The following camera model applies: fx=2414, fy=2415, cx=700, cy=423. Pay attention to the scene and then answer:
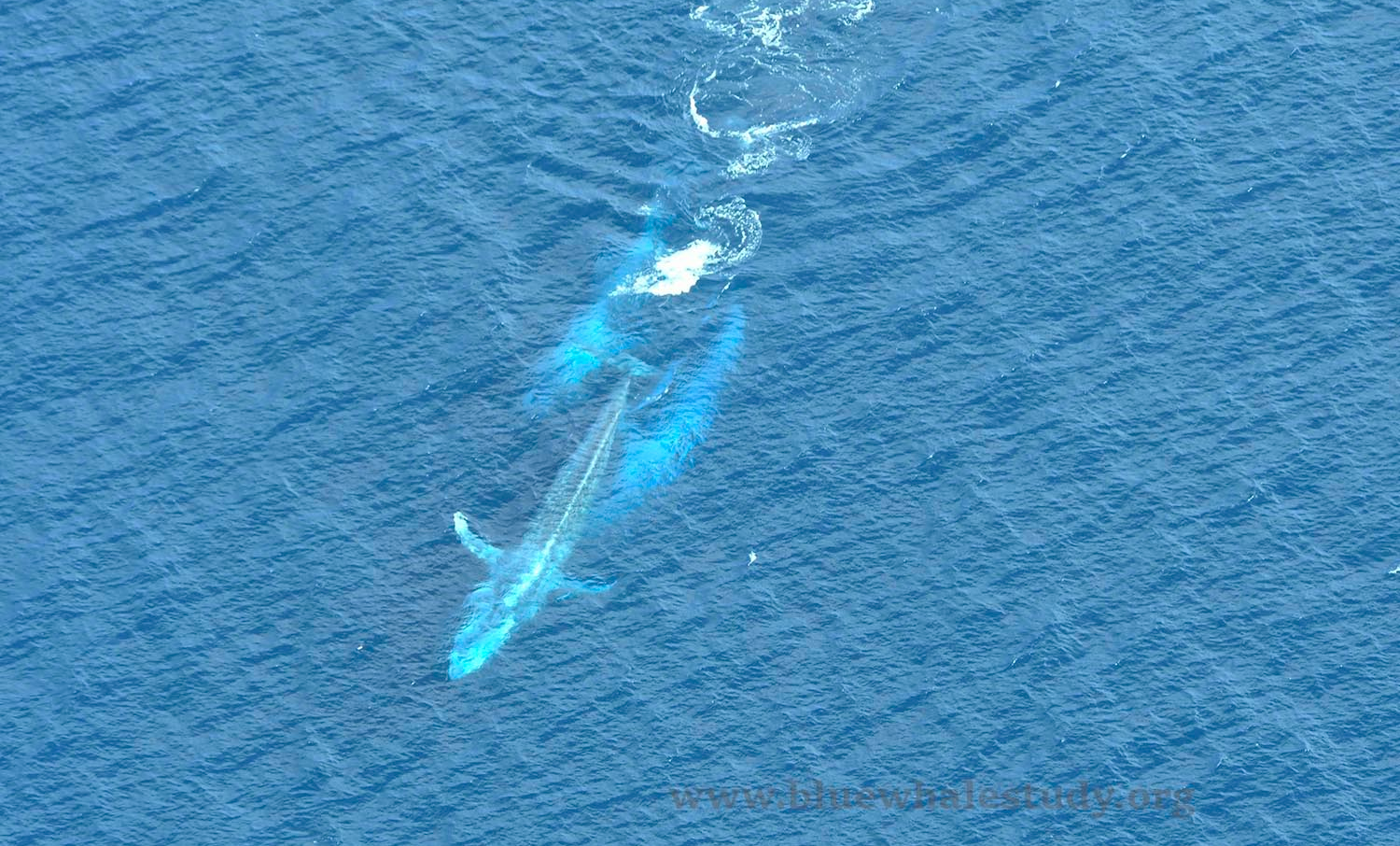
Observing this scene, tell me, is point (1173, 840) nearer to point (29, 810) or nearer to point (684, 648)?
point (684, 648)

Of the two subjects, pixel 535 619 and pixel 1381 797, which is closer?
pixel 1381 797

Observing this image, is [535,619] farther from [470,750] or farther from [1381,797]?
[1381,797]

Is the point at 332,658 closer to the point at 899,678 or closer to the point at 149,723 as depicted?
the point at 149,723

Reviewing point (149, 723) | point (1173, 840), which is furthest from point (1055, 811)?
point (149, 723)

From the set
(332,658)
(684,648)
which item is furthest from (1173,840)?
(332,658)
